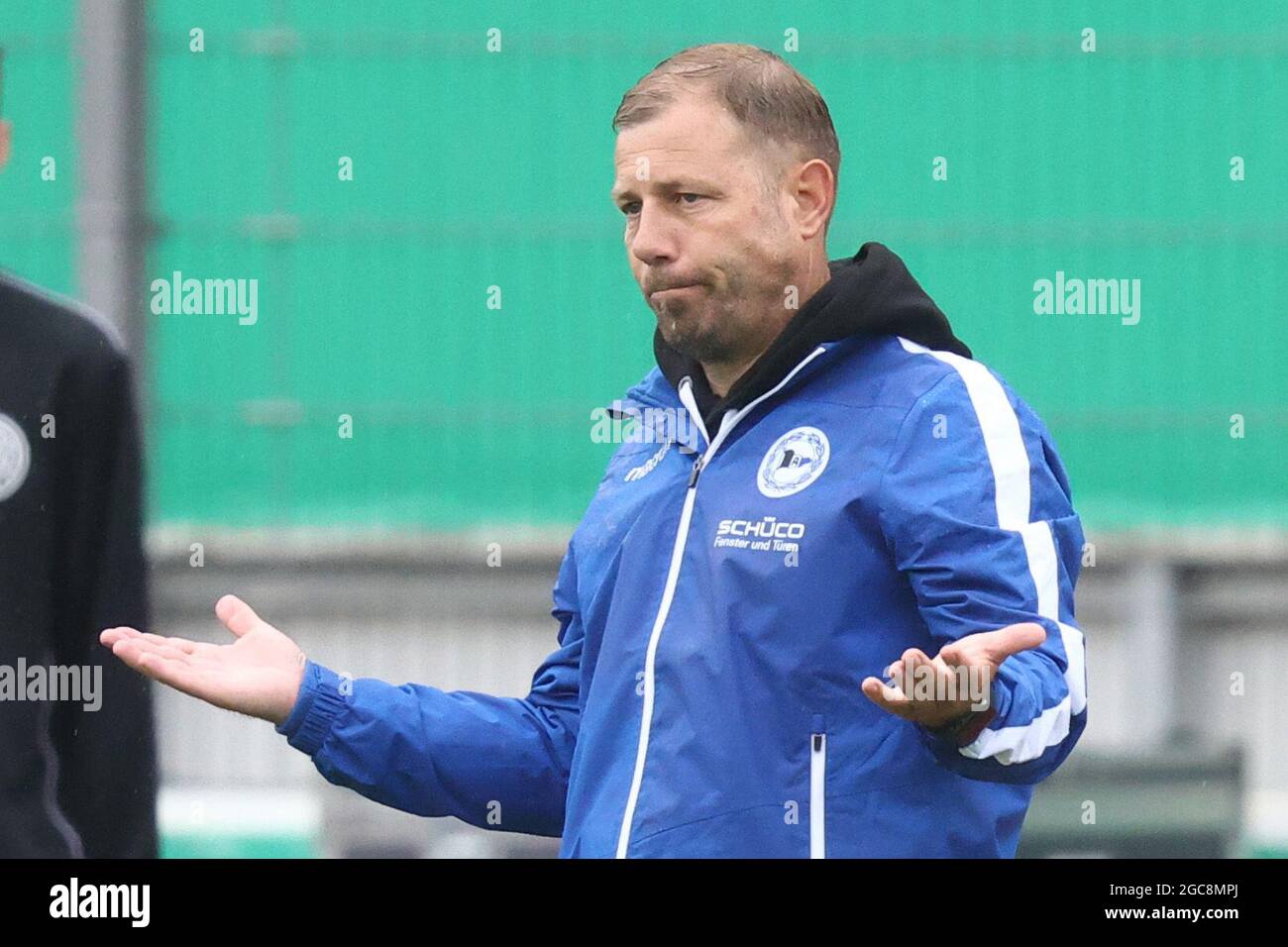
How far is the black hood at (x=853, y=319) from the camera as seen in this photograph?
2.52m

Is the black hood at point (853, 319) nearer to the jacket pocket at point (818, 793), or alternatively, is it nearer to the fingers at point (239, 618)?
the jacket pocket at point (818, 793)

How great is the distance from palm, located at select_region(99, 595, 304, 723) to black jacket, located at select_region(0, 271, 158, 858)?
0.50m

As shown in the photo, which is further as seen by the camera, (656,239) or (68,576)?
(68,576)

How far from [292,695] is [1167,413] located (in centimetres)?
740

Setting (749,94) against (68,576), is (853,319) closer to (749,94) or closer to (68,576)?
(749,94)

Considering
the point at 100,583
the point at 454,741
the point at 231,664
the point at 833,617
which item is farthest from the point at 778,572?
the point at 100,583

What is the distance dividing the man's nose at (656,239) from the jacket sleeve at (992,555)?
0.35m

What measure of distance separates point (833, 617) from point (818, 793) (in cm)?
20

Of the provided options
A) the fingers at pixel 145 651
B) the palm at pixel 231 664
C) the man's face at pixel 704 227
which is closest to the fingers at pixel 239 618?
the palm at pixel 231 664

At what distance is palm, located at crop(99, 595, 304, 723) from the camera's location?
8.50 feet

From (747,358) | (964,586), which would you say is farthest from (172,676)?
(964,586)

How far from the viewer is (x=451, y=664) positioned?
9445 millimetres

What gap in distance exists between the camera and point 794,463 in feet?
8.09
